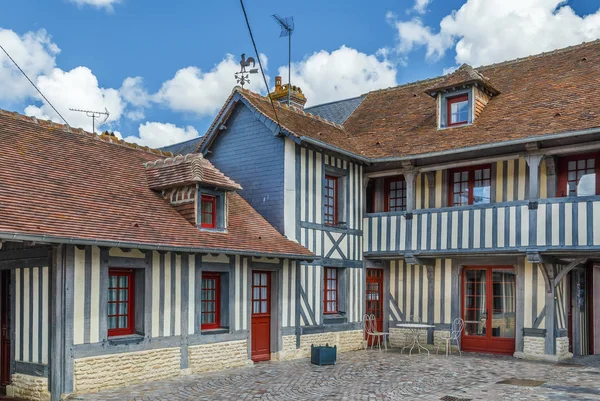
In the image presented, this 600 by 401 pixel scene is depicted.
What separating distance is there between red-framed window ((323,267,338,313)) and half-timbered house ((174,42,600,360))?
32 mm

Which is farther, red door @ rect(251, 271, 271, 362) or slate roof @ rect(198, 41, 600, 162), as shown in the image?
slate roof @ rect(198, 41, 600, 162)

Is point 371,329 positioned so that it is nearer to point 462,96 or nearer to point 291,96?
point 462,96

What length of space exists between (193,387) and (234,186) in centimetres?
354

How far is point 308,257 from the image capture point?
11609 mm

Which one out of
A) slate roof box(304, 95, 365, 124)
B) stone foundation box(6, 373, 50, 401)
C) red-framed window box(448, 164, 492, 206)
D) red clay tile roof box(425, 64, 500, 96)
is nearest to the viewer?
stone foundation box(6, 373, 50, 401)

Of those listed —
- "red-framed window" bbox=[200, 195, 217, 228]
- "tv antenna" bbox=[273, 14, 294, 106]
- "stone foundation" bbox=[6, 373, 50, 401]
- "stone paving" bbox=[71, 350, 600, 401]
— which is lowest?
"stone paving" bbox=[71, 350, 600, 401]

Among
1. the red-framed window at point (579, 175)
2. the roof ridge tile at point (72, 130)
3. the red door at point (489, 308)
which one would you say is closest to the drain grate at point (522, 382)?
the red door at point (489, 308)

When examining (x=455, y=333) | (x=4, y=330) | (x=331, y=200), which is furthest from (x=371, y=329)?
(x=4, y=330)

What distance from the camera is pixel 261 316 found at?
37.5ft

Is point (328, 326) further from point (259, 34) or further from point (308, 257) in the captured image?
point (259, 34)

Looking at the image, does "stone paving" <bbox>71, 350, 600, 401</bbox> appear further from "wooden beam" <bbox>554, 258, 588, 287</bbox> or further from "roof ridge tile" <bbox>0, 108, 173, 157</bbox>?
"roof ridge tile" <bbox>0, 108, 173, 157</bbox>

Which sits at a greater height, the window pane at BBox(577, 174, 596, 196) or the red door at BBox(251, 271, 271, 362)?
the window pane at BBox(577, 174, 596, 196)

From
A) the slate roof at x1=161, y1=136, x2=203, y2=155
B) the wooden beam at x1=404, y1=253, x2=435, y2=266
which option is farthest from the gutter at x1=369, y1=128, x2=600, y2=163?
the slate roof at x1=161, y1=136, x2=203, y2=155

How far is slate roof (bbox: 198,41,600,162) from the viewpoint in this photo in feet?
37.7
